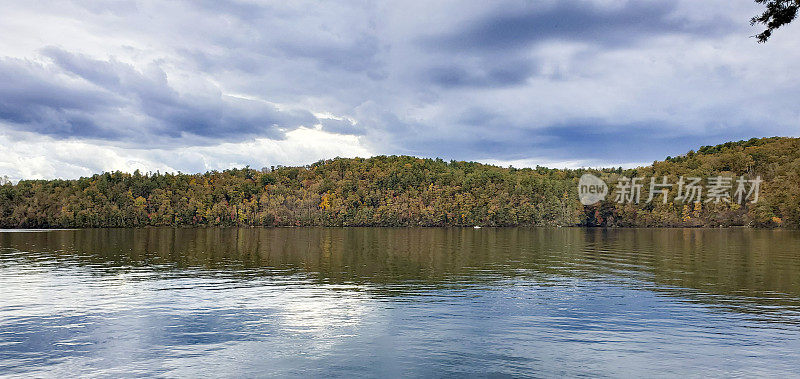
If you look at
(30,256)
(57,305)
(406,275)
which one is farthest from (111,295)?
(30,256)

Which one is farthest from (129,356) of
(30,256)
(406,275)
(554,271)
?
(30,256)

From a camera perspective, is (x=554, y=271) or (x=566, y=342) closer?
(x=566, y=342)

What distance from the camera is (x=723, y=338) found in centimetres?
2353

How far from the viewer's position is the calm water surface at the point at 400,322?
65.2 ft

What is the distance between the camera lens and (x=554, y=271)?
167ft

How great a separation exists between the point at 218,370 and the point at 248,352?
2369mm

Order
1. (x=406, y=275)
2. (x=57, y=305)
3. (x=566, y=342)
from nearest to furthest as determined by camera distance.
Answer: (x=566, y=342) → (x=57, y=305) → (x=406, y=275)

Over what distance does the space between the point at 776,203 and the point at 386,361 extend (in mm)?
215289

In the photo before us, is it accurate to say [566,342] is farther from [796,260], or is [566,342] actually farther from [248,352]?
[796,260]

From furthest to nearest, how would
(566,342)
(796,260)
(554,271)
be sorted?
(796,260)
(554,271)
(566,342)

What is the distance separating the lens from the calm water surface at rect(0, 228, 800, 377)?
19875mm

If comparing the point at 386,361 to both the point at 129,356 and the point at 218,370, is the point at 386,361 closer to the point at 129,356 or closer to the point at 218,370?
the point at 218,370

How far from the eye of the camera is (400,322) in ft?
88.1

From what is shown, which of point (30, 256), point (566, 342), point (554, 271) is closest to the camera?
point (566, 342)
